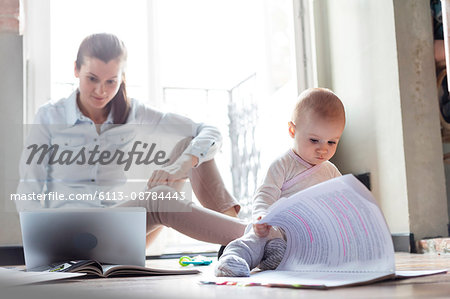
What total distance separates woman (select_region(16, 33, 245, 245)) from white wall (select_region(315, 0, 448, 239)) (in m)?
0.88

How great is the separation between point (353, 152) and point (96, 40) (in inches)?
61.2

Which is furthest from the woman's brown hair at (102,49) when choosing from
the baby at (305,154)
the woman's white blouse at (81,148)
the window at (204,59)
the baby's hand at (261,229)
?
the baby's hand at (261,229)

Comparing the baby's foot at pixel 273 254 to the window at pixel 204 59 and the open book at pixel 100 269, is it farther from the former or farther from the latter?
the window at pixel 204 59

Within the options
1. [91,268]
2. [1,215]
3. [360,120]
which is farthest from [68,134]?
[360,120]

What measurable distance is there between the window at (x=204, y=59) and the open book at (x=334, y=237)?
149 cm

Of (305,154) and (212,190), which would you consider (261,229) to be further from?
(212,190)

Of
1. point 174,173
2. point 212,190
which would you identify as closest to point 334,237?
point 174,173

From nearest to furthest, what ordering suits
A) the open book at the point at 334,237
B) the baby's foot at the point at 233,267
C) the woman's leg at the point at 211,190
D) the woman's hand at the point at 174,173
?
the open book at the point at 334,237, the baby's foot at the point at 233,267, the woman's hand at the point at 174,173, the woman's leg at the point at 211,190

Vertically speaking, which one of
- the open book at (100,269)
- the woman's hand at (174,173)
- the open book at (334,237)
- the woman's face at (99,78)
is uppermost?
the woman's face at (99,78)

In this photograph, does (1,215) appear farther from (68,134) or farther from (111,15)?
(111,15)

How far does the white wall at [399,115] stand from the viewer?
237cm

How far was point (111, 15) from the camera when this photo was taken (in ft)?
10.6

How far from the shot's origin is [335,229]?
972 mm

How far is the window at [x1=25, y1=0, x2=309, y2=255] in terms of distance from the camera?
2.99 meters
